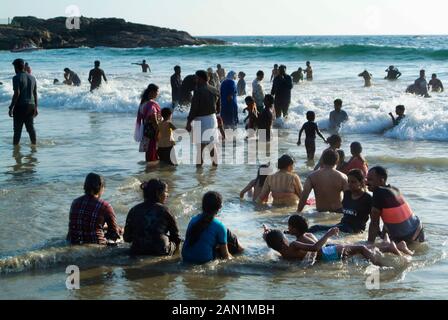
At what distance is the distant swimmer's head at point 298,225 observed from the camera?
21.5 feet

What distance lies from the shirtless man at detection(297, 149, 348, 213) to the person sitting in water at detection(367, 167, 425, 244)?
117 cm

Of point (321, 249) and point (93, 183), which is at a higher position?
point (93, 183)

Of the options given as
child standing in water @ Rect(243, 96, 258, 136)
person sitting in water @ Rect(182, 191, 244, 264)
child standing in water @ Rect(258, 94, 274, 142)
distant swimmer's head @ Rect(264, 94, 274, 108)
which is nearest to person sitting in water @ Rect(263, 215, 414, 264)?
person sitting in water @ Rect(182, 191, 244, 264)

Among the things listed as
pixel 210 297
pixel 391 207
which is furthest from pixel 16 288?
pixel 391 207

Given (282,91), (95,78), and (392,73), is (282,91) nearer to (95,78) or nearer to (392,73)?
(95,78)

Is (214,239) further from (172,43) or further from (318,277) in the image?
(172,43)

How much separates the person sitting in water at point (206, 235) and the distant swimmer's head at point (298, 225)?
0.64 m

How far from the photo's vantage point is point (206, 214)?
20.7ft

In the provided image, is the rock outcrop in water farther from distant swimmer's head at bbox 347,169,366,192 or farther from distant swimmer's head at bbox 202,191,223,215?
distant swimmer's head at bbox 202,191,223,215

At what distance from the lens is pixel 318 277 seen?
612 centimetres

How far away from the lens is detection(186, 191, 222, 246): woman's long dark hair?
20.5 ft

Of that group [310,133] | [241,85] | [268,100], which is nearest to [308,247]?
[310,133]

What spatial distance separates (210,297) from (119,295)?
74 centimetres

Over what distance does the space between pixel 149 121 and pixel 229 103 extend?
3688 mm
